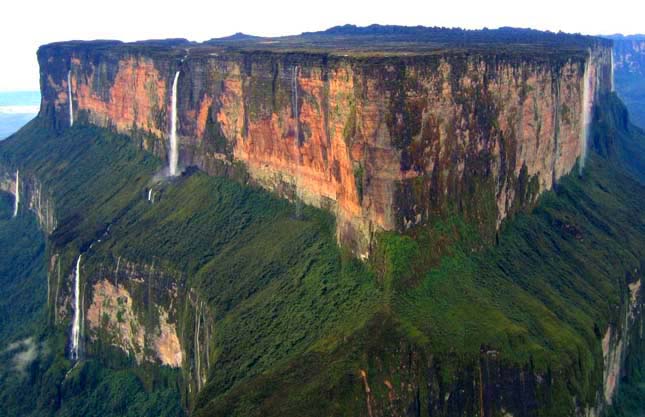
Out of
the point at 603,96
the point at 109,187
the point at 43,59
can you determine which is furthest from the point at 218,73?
the point at 603,96

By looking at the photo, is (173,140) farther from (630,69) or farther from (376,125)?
(630,69)

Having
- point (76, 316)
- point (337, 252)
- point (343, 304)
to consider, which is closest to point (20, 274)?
point (76, 316)

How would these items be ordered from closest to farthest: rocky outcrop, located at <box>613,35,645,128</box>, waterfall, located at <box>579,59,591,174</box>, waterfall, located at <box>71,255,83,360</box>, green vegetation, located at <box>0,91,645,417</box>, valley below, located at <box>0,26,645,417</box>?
green vegetation, located at <box>0,91,645,417</box>
valley below, located at <box>0,26,645,417</box>
waterfall, located at <box>71,255,83,360</box>
waterfall, located at <box>579,59,591,174</box>
rocky outcrop, located at <box>613,35,645,128</box>

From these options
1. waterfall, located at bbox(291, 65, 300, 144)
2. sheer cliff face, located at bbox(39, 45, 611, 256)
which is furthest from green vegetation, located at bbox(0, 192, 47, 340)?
waterfall, located at bbox(291, 65, 300, 144)

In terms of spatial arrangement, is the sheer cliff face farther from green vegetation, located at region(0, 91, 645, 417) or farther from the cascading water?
green vegetation, located at region(0, 91, 645, 417)

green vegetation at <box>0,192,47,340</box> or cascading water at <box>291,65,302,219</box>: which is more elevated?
cascading water at <box>291,65,302,219</box>

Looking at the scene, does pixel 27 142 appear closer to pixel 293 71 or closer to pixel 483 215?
pixel 293 71

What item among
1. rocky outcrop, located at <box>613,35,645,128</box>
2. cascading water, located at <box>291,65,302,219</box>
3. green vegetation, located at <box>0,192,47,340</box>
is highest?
cascading water, located at <box>291,65,302,219</box>

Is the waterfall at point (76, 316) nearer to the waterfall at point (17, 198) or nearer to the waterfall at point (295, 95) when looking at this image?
the waterfall at point (295, 95)
